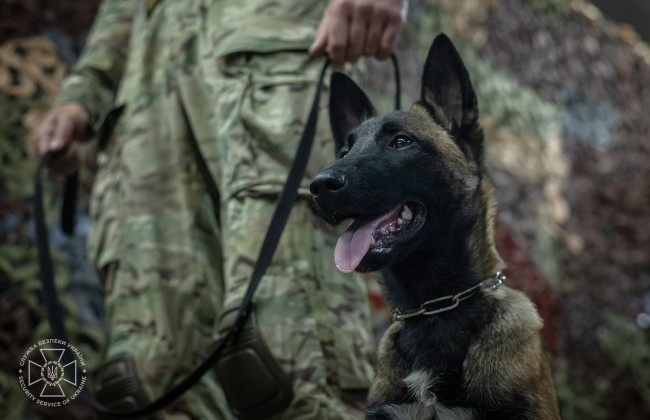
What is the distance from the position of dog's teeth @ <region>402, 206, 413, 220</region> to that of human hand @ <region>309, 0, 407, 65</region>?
0.63 meters

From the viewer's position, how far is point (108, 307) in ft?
6.09

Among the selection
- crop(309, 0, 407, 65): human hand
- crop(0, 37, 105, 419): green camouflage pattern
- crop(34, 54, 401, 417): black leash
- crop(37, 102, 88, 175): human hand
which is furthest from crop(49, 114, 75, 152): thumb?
crop(309, 0, 407, 65): human hand

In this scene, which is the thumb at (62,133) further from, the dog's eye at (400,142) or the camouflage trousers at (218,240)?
the dog's eye at (400,142)

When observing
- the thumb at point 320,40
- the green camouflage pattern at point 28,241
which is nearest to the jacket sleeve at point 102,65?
the green camouflage pattern at point 28,241

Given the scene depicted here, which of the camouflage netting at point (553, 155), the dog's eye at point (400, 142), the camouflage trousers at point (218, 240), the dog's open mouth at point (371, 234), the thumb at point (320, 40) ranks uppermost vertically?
the dog's eye at point (400, 142)

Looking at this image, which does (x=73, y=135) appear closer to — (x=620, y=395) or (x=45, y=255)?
(x=45, y=255)

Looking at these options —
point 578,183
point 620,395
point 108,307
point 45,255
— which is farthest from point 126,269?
point 578,183

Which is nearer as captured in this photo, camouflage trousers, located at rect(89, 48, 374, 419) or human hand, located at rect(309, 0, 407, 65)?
human hand, located at rect(309, 0, 407, 65)

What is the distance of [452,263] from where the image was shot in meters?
0.69

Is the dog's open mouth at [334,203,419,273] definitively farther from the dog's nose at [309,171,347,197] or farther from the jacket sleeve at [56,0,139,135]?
Result: the jacket sleeve at [56,0,139,135]

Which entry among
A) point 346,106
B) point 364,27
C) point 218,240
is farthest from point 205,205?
point 346,106

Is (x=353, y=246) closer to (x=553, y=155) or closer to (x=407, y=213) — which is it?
(x=407, y=213)

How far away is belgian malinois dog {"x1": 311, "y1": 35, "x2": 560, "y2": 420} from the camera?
0.63m

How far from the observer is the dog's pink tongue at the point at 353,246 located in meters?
0.62
